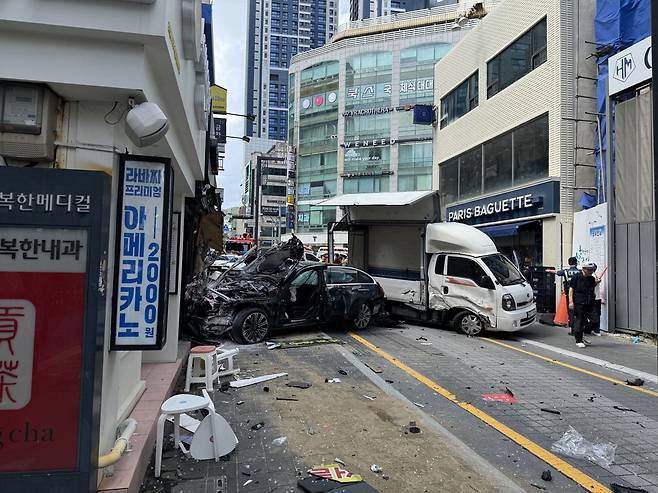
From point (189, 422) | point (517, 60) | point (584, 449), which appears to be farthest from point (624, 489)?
point (517, 60)

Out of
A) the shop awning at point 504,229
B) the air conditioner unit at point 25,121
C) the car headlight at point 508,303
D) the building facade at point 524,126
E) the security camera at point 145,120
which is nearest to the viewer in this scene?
the air conditioner unit at point 25,121

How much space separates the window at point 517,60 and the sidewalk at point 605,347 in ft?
31.1

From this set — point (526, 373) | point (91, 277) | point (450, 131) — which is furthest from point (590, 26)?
point (91, 277)

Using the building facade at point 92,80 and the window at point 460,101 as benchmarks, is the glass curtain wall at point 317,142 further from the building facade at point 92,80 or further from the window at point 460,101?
the building facade at point 92,80

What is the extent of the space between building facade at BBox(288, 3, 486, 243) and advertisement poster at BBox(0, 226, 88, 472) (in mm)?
44799

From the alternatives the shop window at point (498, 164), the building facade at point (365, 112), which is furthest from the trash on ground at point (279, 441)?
the building facade at point (365, 112)

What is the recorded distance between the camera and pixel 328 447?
4.46m

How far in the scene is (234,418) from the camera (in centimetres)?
525

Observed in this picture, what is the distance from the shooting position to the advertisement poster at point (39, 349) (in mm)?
2867

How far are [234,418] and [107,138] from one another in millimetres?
3279

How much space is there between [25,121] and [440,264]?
10.2 m

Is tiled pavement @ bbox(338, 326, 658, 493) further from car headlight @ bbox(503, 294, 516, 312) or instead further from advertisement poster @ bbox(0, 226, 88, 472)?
advertisement poster @ bbox(0, 226, 88, 472)

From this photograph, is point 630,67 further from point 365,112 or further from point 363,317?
point 365,112

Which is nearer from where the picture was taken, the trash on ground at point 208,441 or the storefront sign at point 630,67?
the trash on ground at point 208,441
